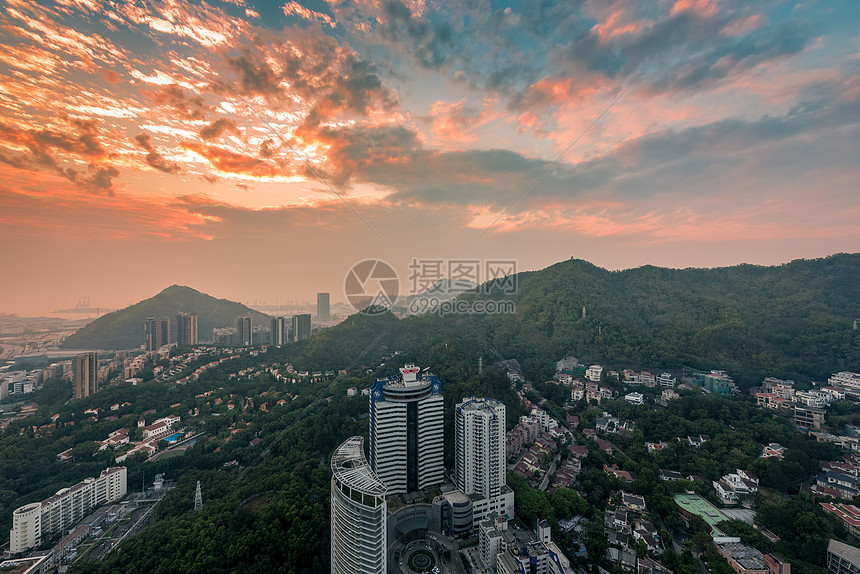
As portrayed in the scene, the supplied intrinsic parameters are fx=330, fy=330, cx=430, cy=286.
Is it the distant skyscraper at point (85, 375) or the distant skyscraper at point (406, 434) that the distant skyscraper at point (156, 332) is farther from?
the distant skyscraper at point (406, 434)

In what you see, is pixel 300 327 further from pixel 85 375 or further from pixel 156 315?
pixel 156 315

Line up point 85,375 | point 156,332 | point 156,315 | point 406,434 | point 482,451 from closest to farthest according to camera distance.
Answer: point 482,451 < point 406,434 < point 85,375 < point 156,332 < point 156,315

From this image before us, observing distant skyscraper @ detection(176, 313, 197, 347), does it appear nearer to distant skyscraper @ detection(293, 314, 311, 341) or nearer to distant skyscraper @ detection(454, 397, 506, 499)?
distant skyscraper @ detection(293, 314, 311, 341)

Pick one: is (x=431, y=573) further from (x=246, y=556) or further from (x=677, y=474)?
(x=677, y=474)

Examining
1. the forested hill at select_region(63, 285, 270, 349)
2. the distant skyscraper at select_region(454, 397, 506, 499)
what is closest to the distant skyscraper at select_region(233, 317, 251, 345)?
the forested hill at select_region(63, 285, 270, 349)

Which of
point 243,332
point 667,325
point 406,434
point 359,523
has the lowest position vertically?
point 406,434

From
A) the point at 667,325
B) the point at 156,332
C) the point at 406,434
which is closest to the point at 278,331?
the point at 156,332

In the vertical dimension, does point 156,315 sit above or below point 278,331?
above
